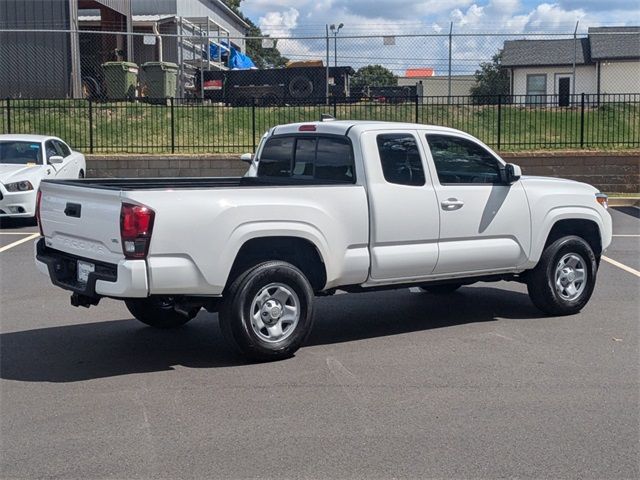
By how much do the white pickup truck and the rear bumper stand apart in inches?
0.4

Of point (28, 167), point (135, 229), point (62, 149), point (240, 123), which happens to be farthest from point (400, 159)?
point (240, 123)

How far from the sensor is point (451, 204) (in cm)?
780

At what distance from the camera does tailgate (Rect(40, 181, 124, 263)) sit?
6.31 metres

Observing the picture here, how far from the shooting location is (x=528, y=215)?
8.33 m

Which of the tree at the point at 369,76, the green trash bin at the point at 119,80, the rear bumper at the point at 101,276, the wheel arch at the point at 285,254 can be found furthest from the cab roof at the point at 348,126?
the tree at the point at 369,76

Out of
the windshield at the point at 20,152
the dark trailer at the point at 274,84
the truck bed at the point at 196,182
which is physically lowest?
the truck bed at the point at 196,182

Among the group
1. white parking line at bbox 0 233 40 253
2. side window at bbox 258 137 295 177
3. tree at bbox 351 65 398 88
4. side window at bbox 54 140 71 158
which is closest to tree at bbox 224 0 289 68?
tree at bbox 351 65 398 88

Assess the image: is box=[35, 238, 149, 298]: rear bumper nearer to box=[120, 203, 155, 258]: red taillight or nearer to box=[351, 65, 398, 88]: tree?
box=[120, 203, 155, 258]: red taillight

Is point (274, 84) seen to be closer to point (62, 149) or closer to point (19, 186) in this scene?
point (62, 149)

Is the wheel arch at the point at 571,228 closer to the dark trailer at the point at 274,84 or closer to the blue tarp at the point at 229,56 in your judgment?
the dark trailer at the point at 274,84

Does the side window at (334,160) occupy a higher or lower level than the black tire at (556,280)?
higher

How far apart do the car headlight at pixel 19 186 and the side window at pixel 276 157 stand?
7637 millimetres

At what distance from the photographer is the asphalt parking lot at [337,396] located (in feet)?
16.0

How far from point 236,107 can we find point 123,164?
3779 millimetres
